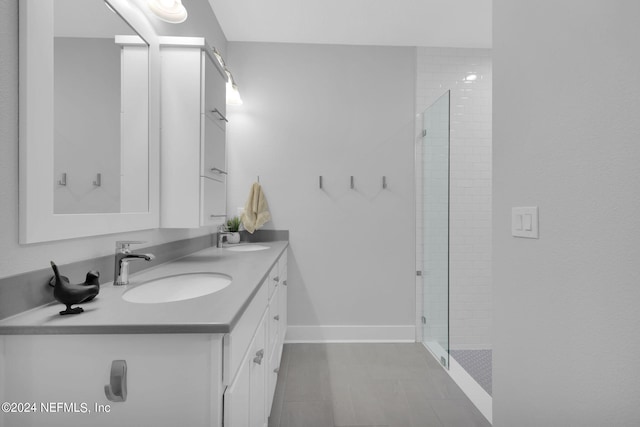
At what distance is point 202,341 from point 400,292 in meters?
2.33

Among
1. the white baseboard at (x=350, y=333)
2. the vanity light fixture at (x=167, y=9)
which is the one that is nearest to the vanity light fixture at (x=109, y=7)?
the vanity light fixture at (x=167, y=9)

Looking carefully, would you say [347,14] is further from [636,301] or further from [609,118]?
[636,301]

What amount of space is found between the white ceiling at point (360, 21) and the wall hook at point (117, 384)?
2496 mm

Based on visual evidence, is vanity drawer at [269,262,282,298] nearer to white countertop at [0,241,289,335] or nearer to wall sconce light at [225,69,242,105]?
white countertop at [0,241,289,335]

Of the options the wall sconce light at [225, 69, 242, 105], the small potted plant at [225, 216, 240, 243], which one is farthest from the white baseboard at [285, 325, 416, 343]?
the wall sconce light at [225, 69, 242, 105]

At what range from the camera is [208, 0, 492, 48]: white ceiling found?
2295 millimetres

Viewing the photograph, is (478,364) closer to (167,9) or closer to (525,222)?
(525,222)

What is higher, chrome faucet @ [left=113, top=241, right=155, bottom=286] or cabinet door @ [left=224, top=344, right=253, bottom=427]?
chrome faucet @ [left=113, top=241, right=155, bottom=286]

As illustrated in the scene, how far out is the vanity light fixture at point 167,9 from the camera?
1.36 m

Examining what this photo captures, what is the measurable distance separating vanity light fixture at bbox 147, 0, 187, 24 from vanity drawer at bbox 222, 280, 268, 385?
4.40 feet

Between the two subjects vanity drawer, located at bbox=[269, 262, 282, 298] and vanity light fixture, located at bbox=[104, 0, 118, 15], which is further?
vanity drawer, located at bbox=[269, 262, 282, 298]

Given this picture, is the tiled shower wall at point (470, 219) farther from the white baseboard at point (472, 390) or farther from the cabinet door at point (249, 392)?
the cabinet door at point (249, 392)

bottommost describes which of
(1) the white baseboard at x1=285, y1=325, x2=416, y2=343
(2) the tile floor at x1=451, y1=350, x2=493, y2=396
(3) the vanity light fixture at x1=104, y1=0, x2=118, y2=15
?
(2) the tile floor at x1=451, y1=350, x2=493, y2=396

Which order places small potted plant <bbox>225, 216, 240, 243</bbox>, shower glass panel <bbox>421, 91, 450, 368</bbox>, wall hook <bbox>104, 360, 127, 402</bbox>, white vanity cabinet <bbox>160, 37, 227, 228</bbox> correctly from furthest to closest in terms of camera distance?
1. small potted plant <bbox>225, 216, 240, 243</bbox>
2. shower glass panel <bbox>421, 91, 450, 368</bbox>
3. white vanity cabinet <bbox>160, 37, 227, 228</bbox>
4. wall hook <bbox>104, 360, 127, 402</bbox>
